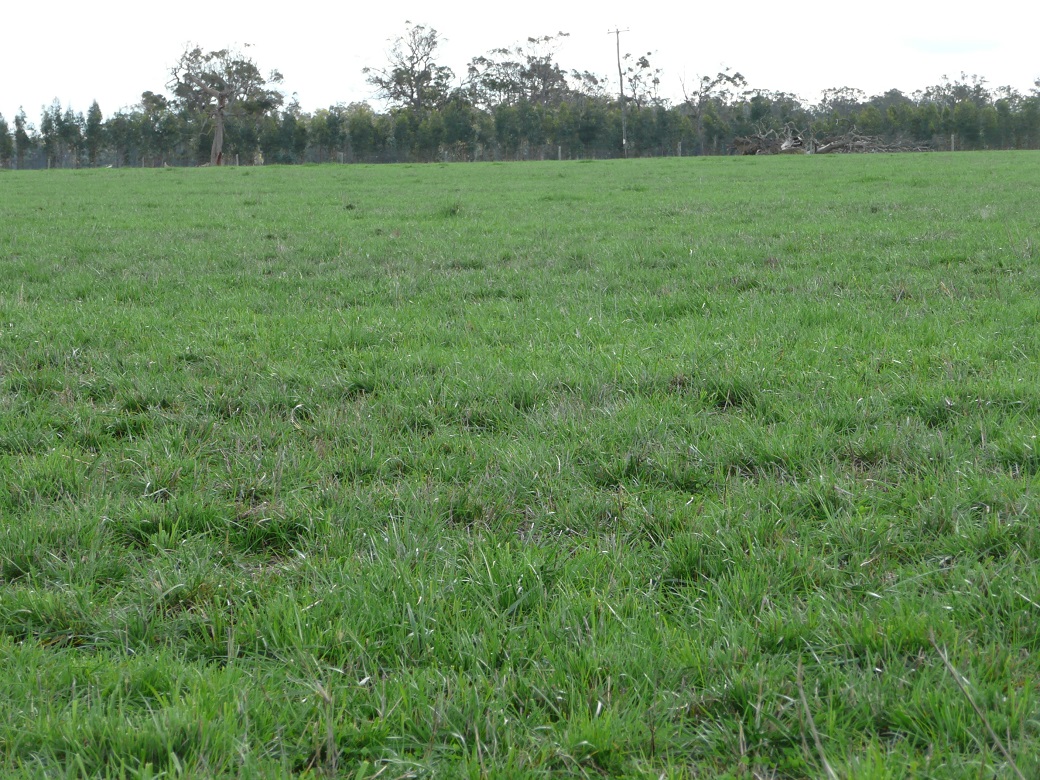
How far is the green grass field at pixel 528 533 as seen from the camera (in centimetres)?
214

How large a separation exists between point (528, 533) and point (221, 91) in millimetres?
77691

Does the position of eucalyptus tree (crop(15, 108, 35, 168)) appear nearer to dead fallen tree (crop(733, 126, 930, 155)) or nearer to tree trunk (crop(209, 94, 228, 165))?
tree trunk (crop(209, 94, 228, 165))

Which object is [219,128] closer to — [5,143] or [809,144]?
[5,143]

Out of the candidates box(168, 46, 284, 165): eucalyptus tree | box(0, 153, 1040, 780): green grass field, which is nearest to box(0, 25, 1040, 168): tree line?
box(168, 46, 284, 165): eucalyptus tree

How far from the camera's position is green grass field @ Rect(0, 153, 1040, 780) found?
2.14 meters

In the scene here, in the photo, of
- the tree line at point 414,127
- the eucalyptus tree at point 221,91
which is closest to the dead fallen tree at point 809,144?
the tree line at point 414,127

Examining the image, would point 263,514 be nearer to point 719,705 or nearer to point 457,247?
point 719,705

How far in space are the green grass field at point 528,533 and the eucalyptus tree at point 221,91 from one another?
7129 cm

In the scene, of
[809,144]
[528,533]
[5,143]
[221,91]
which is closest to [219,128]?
[221,91]

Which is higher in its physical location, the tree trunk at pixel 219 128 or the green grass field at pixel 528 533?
the tree trunk at pixel 219 128

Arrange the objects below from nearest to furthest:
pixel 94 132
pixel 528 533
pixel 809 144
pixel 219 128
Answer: pixel 528 533
pixel 809 144
pixel 219 128
pixel 94 132

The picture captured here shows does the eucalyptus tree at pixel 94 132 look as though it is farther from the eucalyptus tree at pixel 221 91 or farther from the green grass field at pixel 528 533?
the green grass field at pixel 528 533

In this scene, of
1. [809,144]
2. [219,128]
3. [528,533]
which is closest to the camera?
[528,533]

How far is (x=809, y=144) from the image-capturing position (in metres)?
59.4
